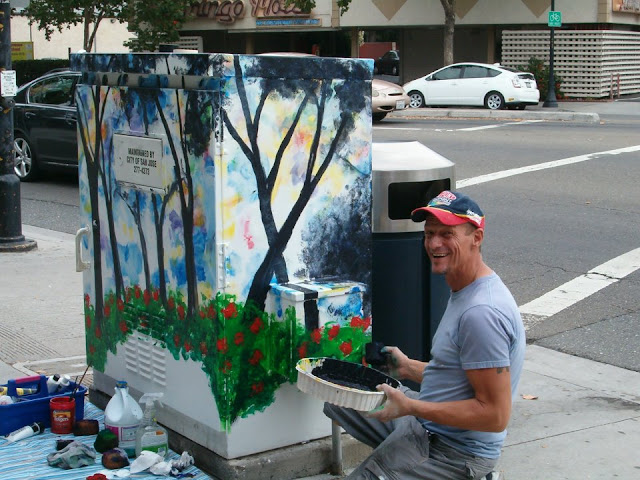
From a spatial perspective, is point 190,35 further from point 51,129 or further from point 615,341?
point 615,341

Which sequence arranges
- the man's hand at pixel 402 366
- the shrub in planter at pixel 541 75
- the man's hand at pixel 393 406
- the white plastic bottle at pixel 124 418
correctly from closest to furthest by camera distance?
the man's hand at pixel 393 406
the man's hand at pixel 402 366
the white plastic bottle at pixel 124 418
the shrub in planter at pixel 541 75

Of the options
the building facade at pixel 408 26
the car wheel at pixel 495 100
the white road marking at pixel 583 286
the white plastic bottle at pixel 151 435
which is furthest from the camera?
the building facade at pixel 408 26

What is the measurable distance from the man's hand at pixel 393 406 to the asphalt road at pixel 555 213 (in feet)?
6.73

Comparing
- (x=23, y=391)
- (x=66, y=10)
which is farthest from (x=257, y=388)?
(x=66, y=10)

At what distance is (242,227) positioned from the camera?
163 inches

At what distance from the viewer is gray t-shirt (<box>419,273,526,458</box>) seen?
3275mm

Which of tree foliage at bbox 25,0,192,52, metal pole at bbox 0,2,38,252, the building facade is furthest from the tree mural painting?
the building facade

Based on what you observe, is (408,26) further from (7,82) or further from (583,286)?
(583,286)

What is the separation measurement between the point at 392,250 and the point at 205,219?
994 mm

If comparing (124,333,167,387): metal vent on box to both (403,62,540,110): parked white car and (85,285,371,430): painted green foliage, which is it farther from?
(403,62,540,110): parked white car

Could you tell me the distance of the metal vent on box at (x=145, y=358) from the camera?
15.3 ft

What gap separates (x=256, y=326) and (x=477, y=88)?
23962 mm

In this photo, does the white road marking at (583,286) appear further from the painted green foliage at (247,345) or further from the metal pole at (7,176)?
the metal pole at (7,176)

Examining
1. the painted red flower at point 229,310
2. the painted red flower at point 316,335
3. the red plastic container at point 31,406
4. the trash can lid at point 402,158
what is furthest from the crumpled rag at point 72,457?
the trash can lid at point 402,158
